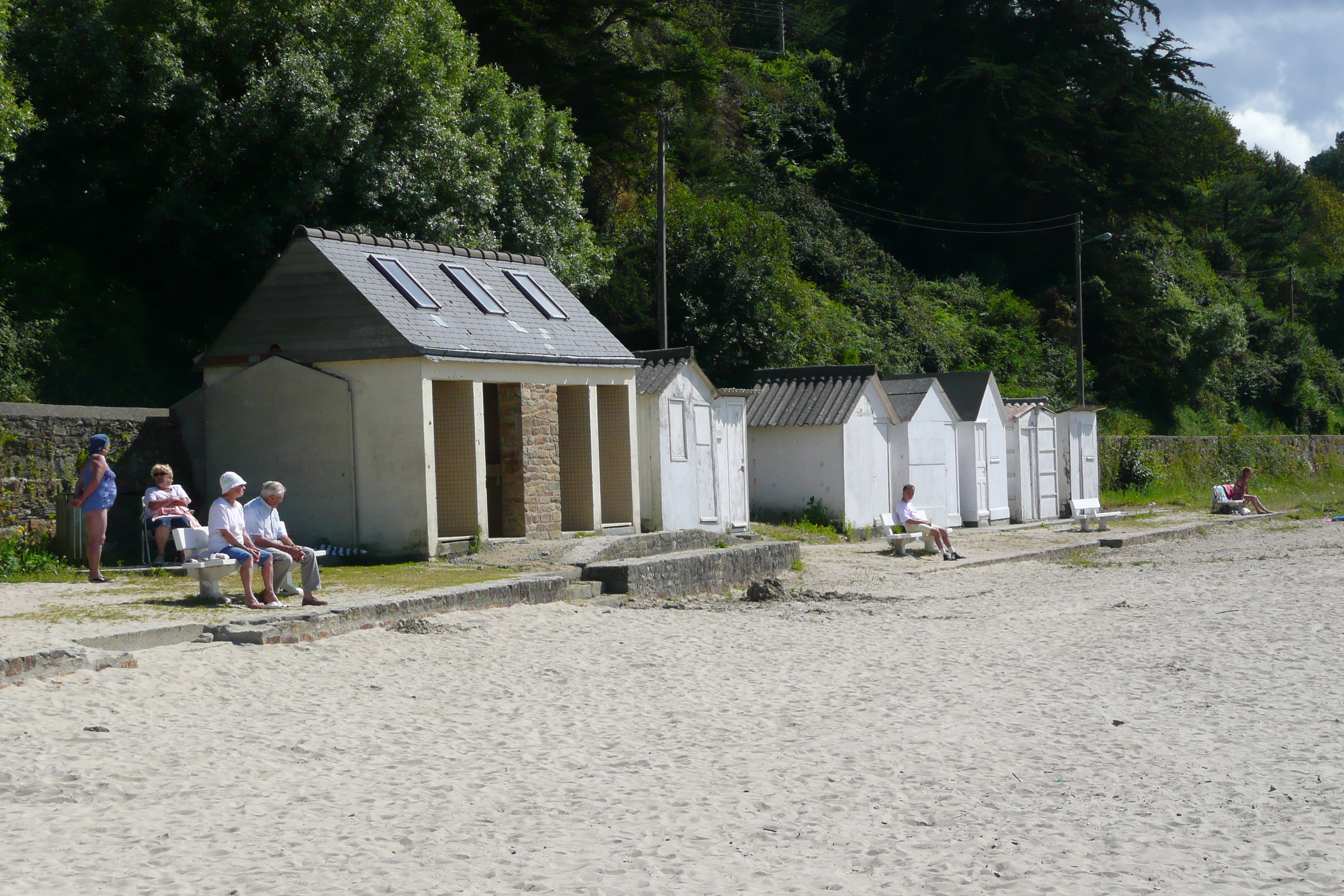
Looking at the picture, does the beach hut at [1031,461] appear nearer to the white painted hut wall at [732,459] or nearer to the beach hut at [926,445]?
the beach hut at [926,445]

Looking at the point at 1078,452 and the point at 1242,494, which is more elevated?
the point at 1078,452

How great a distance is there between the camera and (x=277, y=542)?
12.5 metres

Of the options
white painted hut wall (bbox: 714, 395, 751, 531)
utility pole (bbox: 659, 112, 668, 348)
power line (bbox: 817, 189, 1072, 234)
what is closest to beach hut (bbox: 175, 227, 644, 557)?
white painted hut wall (bbox: 714, 395, 751, 531)

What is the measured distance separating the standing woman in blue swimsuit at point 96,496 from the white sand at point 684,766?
4318 mm

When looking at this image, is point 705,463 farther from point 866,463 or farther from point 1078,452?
point 1078,452

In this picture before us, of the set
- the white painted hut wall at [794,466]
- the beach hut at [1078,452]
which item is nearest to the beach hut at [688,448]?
the white painted hut wall at [794,466]

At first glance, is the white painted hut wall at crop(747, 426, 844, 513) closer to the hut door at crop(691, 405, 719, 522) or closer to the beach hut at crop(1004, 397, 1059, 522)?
the hut door at crop(691, 405, 719, 522)

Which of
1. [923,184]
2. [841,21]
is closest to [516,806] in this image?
[923,184]

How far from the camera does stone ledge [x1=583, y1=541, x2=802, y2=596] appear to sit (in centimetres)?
1512

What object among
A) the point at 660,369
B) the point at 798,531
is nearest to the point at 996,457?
the point at 798,531

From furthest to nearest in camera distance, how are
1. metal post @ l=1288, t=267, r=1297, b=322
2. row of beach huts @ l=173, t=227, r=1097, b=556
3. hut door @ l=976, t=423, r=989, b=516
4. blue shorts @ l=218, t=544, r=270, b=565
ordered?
metal post @ l=1288, t=267, r=1297, b=322 < hut door @ l=976, t=423, r=989, b=516 < row of beach huts @ l=173, t=227, r=1097, b=556 < blue shorts @ l=218, t=544, r=270, b=565

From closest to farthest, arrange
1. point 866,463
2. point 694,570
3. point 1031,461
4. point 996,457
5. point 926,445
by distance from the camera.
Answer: point 694,570 → point 866,463 → point 926,445 → point 996,457 → point 1031,461

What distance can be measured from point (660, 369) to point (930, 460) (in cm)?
755

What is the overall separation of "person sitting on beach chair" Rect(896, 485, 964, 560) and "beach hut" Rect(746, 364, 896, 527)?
1927 millimetres
